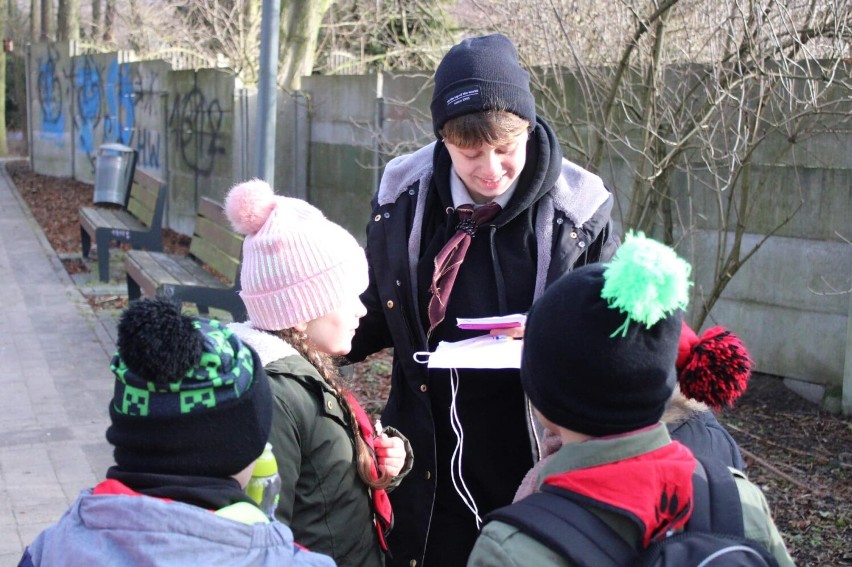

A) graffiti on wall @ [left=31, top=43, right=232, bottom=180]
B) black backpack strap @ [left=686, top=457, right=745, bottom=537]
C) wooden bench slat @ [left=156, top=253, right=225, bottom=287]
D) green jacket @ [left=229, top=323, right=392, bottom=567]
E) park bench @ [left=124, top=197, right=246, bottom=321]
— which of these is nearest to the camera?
black backpack strap @ [left=686, top=457, right=745, bottom=537]

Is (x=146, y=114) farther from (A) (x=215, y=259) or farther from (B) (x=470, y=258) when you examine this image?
(B) (x=470, y=258)

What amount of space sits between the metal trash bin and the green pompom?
35.1 feet

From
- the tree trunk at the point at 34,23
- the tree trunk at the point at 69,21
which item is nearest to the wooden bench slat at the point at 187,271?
the tree trunk at the point at 69,21

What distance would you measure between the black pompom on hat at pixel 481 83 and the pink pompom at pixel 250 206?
18.2 inches

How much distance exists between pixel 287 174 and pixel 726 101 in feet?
20.7

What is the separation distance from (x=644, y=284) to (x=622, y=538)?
403 mm

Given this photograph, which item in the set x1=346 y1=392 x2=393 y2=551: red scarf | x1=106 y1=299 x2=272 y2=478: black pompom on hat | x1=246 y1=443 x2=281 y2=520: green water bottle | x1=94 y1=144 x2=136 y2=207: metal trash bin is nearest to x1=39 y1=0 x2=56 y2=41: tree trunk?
x1=94 y1=144 x2=136 y2=207: metal trash bin

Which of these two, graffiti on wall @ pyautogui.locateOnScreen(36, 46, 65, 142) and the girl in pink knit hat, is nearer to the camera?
the girl in pink knit hat

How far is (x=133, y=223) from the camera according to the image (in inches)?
408

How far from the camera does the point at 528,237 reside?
2.55m

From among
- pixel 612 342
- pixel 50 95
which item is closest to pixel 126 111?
pixel 50 95

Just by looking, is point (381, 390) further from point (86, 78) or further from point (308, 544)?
point (86, 78)

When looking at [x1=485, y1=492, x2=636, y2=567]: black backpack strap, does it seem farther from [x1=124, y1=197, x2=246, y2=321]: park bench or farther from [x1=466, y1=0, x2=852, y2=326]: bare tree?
[x1=124, y1=197, x2=246, y2=321]: park bench

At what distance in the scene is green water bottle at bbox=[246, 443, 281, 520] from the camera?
1940 millimetres
